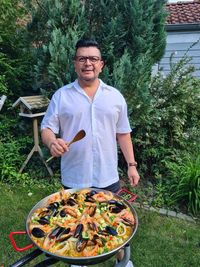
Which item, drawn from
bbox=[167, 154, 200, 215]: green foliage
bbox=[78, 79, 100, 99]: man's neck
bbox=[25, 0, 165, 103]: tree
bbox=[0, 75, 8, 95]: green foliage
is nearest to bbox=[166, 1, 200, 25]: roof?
bbox=[25, 0, 165, 103]: tree

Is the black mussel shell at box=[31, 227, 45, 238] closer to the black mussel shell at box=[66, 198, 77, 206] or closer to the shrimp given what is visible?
the black mussel shell at box=[66, 198, 77, 206]

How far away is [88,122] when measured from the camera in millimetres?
2391

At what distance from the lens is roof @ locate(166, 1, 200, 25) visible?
1138 centimetres

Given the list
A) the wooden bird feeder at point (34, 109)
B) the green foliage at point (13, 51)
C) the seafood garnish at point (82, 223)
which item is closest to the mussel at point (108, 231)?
the seafood garnish at point (82, 223)

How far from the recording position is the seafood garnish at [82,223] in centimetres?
165

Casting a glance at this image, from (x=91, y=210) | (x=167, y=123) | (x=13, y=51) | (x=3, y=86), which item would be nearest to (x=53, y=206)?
(x=91, y=210)

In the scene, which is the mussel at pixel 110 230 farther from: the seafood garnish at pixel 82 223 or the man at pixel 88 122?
the man at pixel 88 122

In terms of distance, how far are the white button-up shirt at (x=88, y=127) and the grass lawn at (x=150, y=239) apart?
46.5 inches

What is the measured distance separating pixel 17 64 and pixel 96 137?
3616 millimetres

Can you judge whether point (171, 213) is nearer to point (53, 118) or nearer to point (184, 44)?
point (53, 118)

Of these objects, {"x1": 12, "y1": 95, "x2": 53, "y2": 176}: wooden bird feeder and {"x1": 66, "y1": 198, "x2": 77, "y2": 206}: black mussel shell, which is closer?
{"x1": 66, "y1": 198, "x2": 77, "y2": 206}: black mussel shell

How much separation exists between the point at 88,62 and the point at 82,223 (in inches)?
44.4

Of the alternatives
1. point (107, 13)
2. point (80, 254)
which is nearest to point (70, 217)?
point (80, 254)

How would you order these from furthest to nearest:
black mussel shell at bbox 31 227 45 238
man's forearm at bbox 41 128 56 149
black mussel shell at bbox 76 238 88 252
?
man's forearm at bbox 41 128 56 149
black mussel shell at bbox 31 227 45 238
black mussel shell at bbox 76 238 88 252
